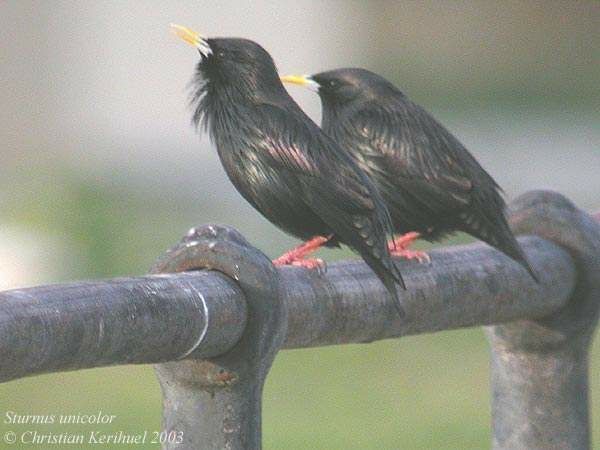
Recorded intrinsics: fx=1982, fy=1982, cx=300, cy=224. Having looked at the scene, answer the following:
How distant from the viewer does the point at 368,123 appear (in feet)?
17.8

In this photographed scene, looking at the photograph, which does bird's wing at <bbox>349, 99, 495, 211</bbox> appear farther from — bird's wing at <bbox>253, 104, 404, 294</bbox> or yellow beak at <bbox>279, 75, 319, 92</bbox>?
bird's wing at <bbox>253, 104, 404, 294</bbox>

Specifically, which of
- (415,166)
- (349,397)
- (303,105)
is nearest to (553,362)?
(415,166)

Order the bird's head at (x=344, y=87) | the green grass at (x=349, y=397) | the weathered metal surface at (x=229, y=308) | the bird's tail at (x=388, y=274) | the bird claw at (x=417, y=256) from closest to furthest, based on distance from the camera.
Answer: the weathered metal surface at (x=229, y=308)
the bird's tail at (x=388, y=274)
the bird claw at (x=417, y=256)
the bird's head at (x=344, y=87)
the green grass at (x=349, y=397)

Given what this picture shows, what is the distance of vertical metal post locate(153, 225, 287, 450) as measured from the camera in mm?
2736

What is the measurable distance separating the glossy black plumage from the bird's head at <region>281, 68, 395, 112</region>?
0.04 feet

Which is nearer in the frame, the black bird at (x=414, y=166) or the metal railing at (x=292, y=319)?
the metal railing at (x=292, y=319)

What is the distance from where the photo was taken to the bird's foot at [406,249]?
12.7 feet

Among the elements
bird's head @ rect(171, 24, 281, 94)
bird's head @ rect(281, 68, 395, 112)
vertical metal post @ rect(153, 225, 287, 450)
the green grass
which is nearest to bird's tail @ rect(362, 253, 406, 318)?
vertical metal post @ rect(153, 225, 287, 450)

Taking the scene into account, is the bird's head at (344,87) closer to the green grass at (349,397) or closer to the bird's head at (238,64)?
the bird's head at (238,64)

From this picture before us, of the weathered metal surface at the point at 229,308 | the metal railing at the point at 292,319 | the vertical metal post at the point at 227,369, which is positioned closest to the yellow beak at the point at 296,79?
the metal railing at the point at 292,319

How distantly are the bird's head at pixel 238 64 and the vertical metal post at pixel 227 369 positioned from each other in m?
1.94

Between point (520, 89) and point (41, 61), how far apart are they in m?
5.39

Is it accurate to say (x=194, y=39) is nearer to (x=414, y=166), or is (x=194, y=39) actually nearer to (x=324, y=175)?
(x=324, y=175)

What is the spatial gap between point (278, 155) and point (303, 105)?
9580 mm
